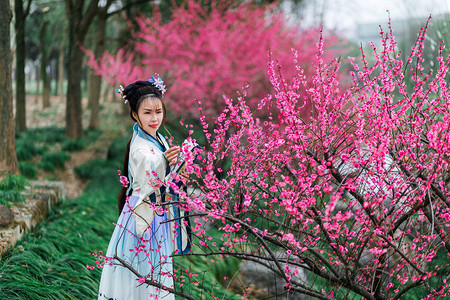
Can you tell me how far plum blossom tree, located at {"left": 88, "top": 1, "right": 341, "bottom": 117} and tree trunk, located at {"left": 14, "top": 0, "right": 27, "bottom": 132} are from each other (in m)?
3.23

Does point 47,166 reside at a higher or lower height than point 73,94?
lower

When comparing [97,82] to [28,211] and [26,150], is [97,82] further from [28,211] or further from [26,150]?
[28,211]

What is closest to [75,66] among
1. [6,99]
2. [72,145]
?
[72,145]

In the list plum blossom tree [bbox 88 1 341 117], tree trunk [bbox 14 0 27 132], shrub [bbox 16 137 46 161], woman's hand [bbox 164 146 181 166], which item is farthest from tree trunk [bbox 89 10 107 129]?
woman's hand [bbox 164 146 181 166]

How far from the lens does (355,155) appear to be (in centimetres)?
232

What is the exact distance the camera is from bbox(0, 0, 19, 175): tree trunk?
525cm

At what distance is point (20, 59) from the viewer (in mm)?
10688

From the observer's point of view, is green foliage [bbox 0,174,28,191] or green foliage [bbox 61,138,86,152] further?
green foliage [bbox 61,138,86,152]

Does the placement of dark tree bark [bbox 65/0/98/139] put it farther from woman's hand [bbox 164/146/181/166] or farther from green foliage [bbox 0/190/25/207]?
woman's hand [bbox 164/146/181/166]

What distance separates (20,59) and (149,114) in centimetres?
957

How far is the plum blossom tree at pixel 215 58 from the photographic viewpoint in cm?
753

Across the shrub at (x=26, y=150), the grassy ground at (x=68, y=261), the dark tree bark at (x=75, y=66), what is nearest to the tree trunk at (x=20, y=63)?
the dark tree bark at (x=75, y=66)

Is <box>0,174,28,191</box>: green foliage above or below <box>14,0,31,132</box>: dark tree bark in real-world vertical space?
below

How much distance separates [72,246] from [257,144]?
8.56ft
